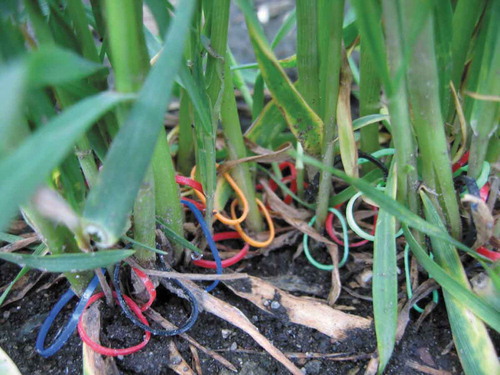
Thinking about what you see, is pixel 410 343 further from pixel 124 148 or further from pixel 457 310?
pixel 124 148

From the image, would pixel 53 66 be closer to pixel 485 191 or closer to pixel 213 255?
pixel 213 255

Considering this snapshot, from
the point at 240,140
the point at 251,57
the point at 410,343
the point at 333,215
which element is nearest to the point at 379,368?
the point at 410,343

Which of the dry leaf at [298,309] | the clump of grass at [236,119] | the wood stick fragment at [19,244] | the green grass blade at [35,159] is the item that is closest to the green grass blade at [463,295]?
the clump of grass at [236,119]

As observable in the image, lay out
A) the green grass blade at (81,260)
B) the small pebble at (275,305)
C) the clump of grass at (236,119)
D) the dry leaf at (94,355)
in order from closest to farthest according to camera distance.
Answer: the clump of grass at (236,119) → the green grass blade at (81,260) → the dry leaf at (94,355) → the small pebble at (275,305)

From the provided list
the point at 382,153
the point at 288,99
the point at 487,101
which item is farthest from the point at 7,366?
the point at 487,101

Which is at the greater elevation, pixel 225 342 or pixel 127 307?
pixel 127 307

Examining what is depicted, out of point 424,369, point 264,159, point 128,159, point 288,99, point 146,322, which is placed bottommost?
point 424,369

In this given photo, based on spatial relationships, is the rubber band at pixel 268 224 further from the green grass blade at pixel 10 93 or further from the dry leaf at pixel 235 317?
Answer: the green grass blade at pixel 10 93
